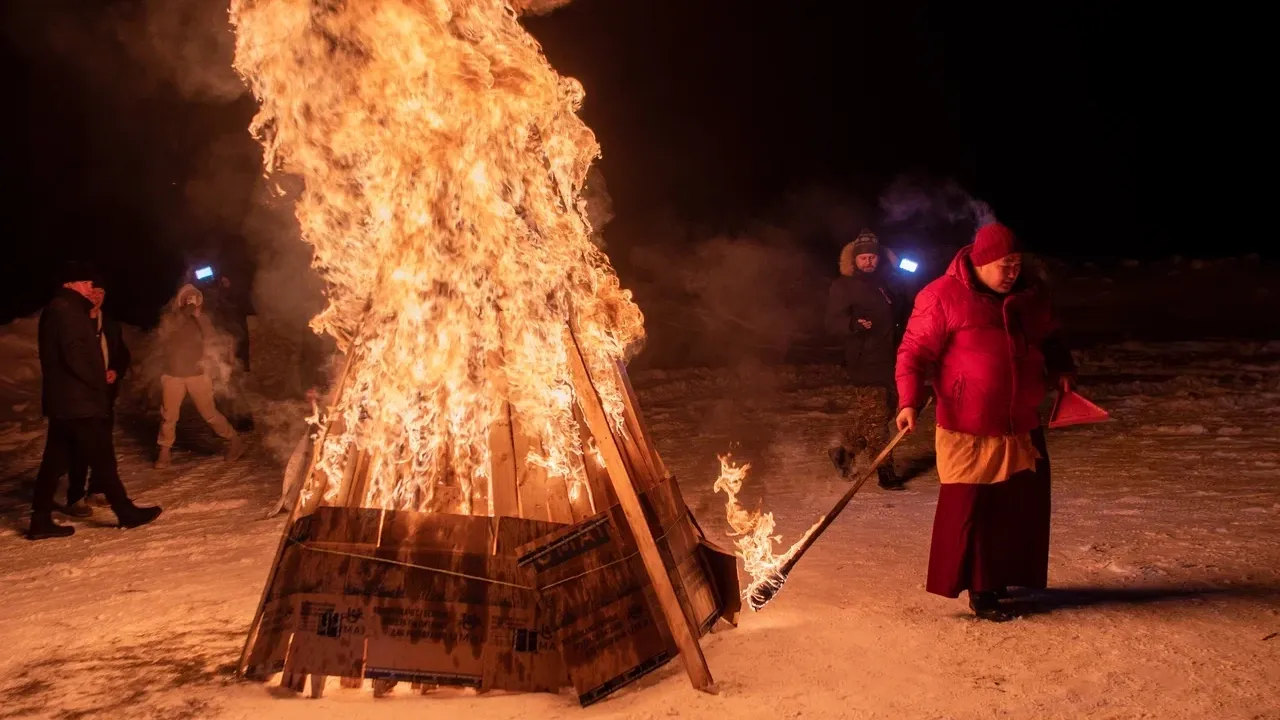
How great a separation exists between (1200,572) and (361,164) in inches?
187

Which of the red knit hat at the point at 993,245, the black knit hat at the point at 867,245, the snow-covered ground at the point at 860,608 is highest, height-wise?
the black knit hat at the point at 867,245

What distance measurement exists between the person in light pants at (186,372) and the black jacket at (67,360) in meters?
2.10

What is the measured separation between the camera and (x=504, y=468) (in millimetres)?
4188

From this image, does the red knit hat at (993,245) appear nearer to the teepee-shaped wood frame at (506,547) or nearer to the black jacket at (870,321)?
the teepee-shaped wood frame at (506,547)

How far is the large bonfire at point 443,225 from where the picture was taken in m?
4.15

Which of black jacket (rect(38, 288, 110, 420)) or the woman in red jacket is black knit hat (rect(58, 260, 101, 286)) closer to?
black jacket (rect(38, 288, 110, 420))

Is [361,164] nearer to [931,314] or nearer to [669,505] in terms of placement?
[669,505]

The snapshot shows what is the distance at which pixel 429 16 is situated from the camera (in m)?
4.09

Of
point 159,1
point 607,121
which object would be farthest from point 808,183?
point 159,1

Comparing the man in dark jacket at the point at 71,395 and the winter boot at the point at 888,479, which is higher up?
the man in dark jacket at the point at 71,395

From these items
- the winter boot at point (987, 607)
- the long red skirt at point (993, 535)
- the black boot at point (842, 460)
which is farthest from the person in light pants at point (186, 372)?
the winter boot at point (987, 607)

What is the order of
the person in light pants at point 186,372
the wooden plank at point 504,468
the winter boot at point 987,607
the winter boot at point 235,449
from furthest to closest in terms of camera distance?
the winter boot at point 235,449 → the person in light pants at point 186,372 → the winter boot at point 987,607 → the wooden plank at point 504,468

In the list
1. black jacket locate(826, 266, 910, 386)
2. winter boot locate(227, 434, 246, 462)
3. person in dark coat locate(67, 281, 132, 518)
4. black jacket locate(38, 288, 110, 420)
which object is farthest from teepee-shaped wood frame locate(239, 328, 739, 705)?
winter boot locate(227, 434, 246, 462)

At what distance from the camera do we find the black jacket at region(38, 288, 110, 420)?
22.4 ft
